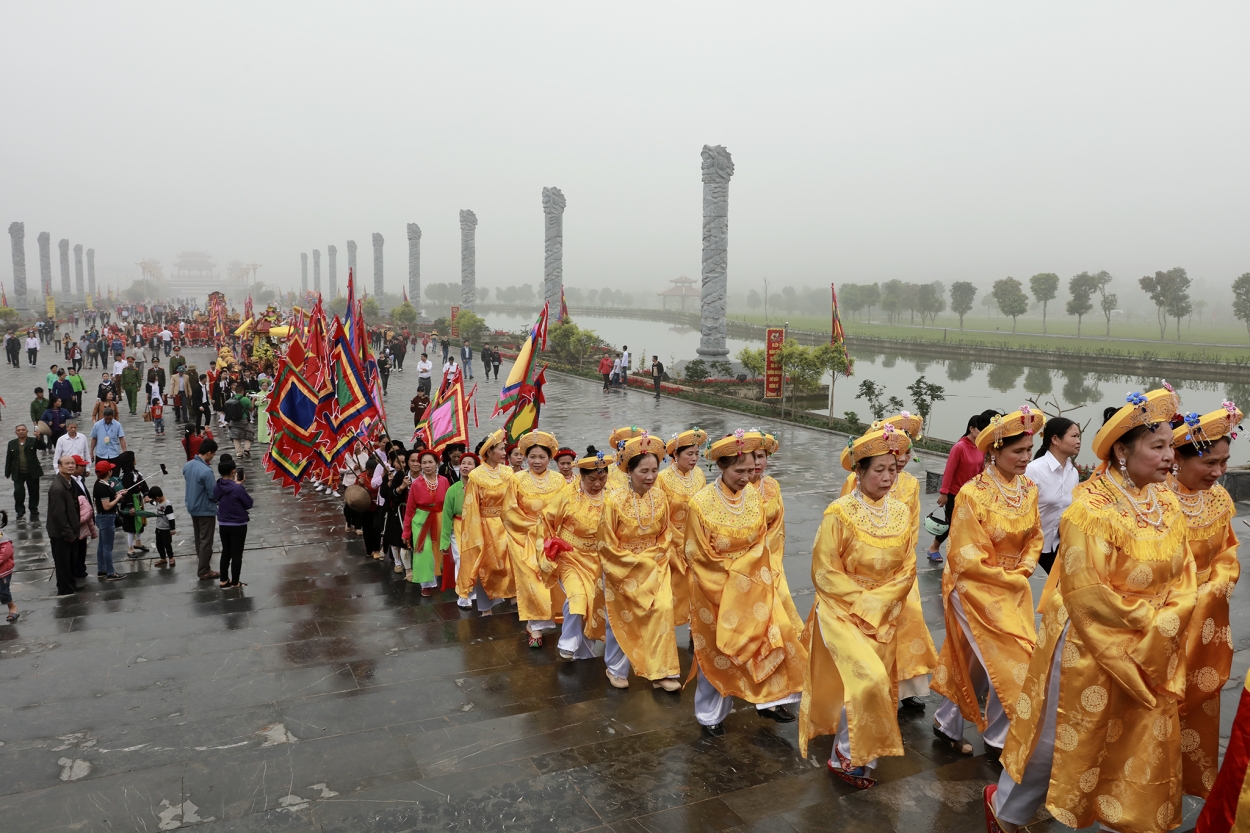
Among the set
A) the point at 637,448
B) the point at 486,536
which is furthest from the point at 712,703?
the point at 486,536

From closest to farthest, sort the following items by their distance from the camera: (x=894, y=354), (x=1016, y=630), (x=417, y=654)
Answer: (x=1016, y=630) < (x=417, y=654) < (x=894, y=354)

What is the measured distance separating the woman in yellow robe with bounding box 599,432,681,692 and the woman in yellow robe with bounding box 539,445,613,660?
39 cm

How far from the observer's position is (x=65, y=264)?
280 feet

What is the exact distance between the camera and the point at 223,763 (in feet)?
12.0

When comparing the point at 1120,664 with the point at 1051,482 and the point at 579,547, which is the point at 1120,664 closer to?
the point at 1051,482

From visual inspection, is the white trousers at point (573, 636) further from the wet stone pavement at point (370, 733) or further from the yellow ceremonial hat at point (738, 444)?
the yellow ceremonial hat at point (738, 444)

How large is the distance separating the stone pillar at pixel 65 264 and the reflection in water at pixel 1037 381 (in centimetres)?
8593

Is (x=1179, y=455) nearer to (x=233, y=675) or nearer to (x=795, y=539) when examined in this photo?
(x=233, y=675)

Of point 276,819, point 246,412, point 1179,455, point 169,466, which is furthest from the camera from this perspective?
point 246,412

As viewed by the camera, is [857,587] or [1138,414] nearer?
[1138,414]

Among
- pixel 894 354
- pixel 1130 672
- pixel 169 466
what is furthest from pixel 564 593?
pixel 894 354

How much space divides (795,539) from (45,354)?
32.9 m

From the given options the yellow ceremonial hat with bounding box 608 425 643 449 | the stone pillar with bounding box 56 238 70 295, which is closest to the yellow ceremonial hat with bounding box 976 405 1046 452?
the yellow ceremonial hat with bounding box 608 425 643 449

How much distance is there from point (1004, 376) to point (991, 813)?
32670 mm
